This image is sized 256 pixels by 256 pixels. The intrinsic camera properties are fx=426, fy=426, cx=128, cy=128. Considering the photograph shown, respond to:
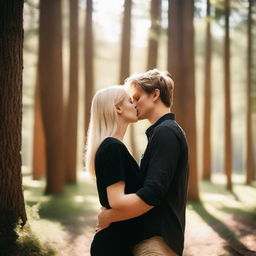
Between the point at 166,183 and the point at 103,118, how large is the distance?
2.25ft

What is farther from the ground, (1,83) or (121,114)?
(1,83)

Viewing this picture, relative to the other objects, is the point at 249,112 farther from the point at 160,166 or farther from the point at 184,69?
the point at 160,166

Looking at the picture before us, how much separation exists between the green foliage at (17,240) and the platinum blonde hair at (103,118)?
3.44 metres

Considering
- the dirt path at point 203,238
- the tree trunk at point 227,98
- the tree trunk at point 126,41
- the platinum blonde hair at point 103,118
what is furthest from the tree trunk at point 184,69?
the platinum blonde hair at point 103,118

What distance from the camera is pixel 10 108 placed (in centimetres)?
633

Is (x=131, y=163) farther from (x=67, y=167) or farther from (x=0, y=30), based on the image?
(x=67, y=167)

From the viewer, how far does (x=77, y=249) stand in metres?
8.25

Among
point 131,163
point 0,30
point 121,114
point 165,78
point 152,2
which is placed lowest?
point 131,163

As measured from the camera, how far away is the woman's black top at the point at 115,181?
2881mm

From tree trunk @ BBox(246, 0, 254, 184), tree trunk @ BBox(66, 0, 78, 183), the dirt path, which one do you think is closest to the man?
the dirt path

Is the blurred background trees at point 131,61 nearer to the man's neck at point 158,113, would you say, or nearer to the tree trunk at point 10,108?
the tree trunk at point 10,108

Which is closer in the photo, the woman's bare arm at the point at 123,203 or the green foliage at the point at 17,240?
the woman's bare arm at the point at 123,203

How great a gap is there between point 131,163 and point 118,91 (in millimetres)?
562

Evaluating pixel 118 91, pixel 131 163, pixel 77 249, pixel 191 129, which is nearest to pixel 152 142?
pixel 131 163
